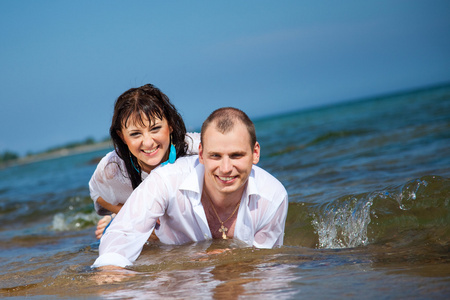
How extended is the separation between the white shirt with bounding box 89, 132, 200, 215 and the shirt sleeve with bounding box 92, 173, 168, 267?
42.4 inches

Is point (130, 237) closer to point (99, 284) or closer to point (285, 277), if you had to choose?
point (99, 284)

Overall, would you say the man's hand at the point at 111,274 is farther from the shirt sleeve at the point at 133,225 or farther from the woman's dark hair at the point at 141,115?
the woman's dark hair at the point at 141,115

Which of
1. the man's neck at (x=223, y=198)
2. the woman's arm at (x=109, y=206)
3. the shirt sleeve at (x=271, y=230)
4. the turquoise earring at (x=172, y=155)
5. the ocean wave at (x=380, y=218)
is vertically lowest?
the ocean wave at (x=380, y=218)

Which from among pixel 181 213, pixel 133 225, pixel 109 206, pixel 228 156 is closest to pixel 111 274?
pixel 133 225

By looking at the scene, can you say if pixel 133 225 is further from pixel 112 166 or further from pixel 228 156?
pixel 112 166

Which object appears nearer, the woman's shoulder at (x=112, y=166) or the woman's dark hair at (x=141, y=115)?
the woman's dark hair at (x=141, y=115)

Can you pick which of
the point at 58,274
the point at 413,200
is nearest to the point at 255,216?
the point at 58,274

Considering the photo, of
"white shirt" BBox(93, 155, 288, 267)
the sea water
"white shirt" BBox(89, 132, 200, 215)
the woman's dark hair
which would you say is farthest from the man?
"white shirt" BBox(89, 132, 200, 215)

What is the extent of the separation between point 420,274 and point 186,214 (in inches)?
80.0

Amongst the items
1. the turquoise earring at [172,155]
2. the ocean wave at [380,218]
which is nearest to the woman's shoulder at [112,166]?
the turquoise earring at [172,155]

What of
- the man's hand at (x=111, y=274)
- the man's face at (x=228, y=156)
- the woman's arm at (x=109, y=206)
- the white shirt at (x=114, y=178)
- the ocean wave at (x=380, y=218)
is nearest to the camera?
the man's hand at (x=111, y=274)

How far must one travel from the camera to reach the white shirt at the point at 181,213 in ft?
13.4

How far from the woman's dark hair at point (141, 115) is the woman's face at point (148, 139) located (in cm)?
5

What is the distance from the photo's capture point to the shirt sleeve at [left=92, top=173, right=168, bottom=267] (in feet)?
13.2
